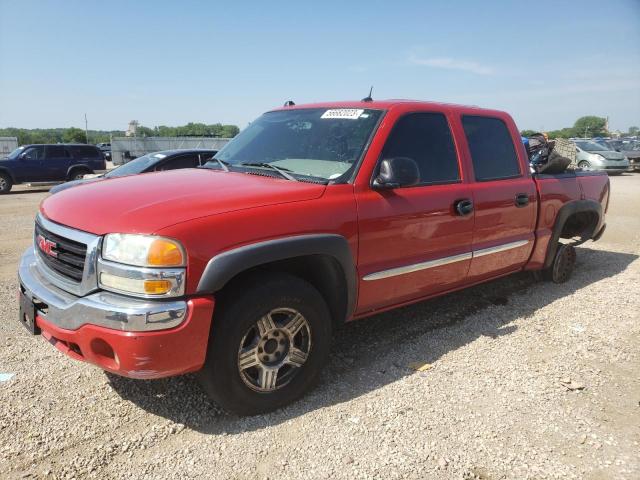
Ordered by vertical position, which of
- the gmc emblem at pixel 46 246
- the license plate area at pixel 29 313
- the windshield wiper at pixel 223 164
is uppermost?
the windshield wiper at pixel 223 164

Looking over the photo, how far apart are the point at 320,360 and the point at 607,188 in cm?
460

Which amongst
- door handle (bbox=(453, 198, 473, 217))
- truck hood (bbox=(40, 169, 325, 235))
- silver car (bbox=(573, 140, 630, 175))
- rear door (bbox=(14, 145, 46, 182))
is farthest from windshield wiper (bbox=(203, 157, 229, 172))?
silver car (bbox=(573, 140, 630, 175))

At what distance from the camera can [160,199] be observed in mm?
2740

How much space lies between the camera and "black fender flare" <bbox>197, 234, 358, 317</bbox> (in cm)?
249

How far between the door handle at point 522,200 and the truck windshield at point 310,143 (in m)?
1.63

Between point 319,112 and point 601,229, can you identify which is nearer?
point 319,112

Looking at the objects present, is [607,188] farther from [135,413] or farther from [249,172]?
[135,413]

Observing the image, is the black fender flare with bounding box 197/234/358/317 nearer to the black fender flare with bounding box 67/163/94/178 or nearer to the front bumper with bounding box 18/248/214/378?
the front bumper with bounding box 18/248/214/378

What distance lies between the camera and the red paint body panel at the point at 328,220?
8.07 ft

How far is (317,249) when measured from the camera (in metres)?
2.87

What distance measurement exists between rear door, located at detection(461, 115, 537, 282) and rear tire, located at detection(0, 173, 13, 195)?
17.0 m

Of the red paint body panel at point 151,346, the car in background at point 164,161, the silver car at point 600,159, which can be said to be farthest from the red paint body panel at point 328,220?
the silver car at point 600,159

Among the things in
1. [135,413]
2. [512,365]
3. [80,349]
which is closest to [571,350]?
[512,365]

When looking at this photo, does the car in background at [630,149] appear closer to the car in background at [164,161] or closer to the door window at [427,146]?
the car in background at [164,161]
